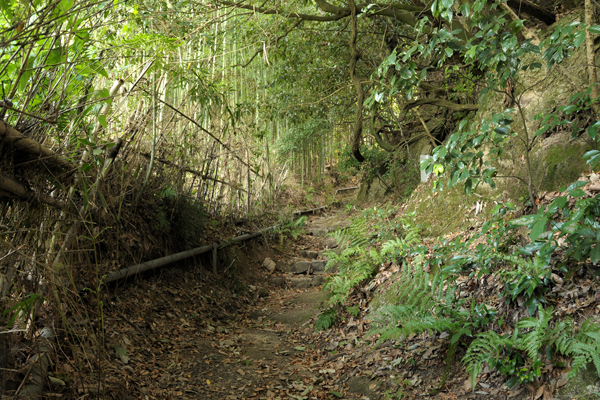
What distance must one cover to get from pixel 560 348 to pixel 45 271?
263 cm

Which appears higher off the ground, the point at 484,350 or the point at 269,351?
the point at 484,350

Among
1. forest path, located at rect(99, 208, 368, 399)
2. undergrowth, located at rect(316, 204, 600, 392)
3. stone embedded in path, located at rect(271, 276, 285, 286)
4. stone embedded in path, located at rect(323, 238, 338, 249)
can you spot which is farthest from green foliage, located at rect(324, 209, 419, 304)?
stone embedded in path, located at rect(323, 238, 338, 249)

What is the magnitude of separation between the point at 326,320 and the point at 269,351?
672 mm

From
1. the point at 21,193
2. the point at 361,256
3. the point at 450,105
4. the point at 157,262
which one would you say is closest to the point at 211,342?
the point at 157,262

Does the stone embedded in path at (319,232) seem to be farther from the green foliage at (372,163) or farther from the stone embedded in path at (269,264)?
the stone embedded in path at (269,264)

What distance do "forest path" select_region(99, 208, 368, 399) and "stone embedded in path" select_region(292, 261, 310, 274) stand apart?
117cm

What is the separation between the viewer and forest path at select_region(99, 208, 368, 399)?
9.63 feet

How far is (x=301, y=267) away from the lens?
6820mm

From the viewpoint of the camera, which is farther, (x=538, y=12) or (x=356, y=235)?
(x=356, y=235)

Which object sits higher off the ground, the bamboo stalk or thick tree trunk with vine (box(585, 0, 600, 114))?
thick tree trunk with vine (box(585, 0, 600, 114))

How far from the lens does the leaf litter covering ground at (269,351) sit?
2490 mm

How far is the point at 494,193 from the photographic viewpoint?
404 centimetres

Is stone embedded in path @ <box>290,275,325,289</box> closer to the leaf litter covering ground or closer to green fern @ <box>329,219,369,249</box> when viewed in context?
the leaf litter covering ground

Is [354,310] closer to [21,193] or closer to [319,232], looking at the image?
[21,193]
